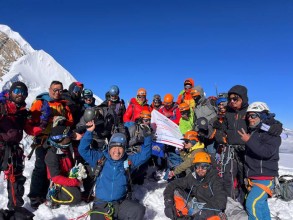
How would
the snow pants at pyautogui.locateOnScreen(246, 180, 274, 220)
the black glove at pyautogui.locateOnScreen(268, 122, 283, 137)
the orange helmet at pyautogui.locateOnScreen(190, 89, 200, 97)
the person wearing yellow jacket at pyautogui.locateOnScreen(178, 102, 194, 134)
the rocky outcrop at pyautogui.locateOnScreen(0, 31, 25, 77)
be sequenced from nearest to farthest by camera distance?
the black glove at pyautogui.locateOnScreen(268, 122, 283, 137)
the snow pants at pyautogui.locateOnScreen(246, 180, 274, 220)
the person wearing yellow jacket at pyautogui.locateOnScreen(178, 102, 194, 134)
the orange helmet at pyautogui.locateOnScreen(190, 89, 200, 97)
the rocky outcrop at pyautogui.locateOnScreen(0, 31, 25, 77)

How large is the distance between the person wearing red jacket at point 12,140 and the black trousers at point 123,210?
169cm

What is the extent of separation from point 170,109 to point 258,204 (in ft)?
15.0

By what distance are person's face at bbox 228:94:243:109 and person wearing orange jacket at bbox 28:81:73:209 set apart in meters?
4.27

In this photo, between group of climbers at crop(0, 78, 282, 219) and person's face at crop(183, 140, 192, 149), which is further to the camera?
person's face at crop(183, 140, 192, 149)

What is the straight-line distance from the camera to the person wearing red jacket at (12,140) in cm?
535

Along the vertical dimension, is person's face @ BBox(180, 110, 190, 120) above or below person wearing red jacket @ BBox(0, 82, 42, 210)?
above

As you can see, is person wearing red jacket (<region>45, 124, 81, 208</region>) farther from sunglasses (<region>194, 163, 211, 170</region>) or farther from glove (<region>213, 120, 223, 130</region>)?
glove (<region>213, 120, 223, 130</region>)

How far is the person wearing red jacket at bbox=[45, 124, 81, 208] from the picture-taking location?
595 cm

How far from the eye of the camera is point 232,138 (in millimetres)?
6426

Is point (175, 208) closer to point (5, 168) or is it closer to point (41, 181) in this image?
point (41, 181)

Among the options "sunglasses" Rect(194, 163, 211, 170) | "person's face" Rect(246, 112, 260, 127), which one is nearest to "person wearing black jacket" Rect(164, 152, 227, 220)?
"sunglasses" Rect(194, 163, 211, 170)

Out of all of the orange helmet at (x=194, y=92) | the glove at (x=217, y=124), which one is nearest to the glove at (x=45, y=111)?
→ the glove at (x=217, y=124)

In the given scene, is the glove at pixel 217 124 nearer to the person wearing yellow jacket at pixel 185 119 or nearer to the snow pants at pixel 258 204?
the person wearing yellow jacket at pixel 185 119

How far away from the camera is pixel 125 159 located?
222 inches
